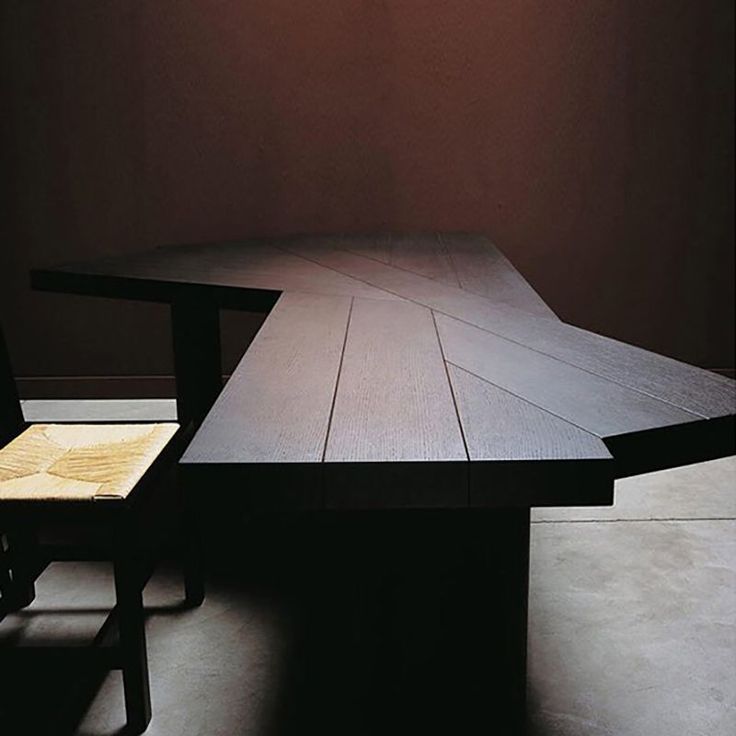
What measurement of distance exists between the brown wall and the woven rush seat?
197cm

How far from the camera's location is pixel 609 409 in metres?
1.17

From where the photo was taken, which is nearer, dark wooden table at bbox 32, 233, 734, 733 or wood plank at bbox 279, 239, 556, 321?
dark wooden table at bbox 32, 233, 734, 733

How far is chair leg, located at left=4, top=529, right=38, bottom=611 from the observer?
6.54ft

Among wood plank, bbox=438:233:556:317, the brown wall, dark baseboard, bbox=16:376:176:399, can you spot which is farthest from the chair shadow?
the brown wall

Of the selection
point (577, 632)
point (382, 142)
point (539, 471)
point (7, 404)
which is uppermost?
point (382, 142)

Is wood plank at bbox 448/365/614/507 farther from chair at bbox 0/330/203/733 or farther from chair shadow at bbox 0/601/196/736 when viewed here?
chair shadow at bbox 0/601/196/736

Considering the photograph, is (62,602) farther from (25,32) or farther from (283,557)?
(25,32)

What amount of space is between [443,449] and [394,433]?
0.08m

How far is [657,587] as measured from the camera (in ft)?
7.34

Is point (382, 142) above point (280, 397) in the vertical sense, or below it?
above

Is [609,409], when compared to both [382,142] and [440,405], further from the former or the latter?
[382,142]

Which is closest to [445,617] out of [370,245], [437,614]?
[437,614]

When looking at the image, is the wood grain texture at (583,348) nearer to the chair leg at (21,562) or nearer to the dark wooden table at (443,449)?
the dark wooden table at (443,449)

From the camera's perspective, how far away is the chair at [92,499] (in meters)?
1.59
